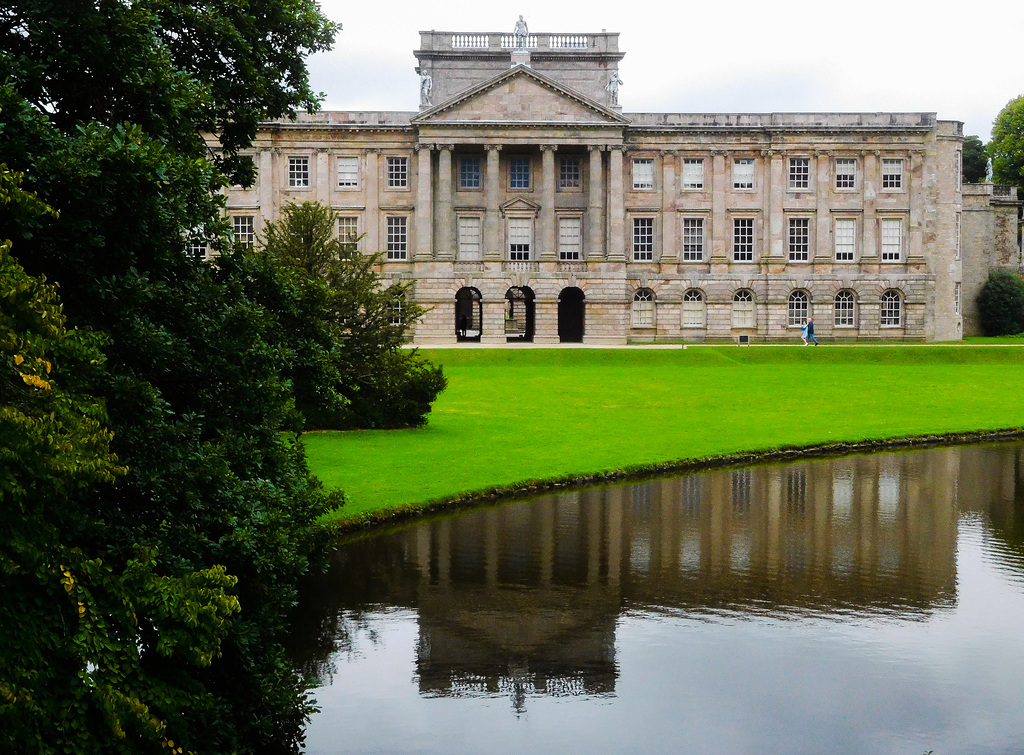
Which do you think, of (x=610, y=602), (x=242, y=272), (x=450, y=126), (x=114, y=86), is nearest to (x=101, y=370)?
(x=114, y=86)

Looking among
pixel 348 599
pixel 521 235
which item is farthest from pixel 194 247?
pixel 521 235

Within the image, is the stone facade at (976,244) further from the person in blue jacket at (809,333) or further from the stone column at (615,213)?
the stone column at (615,213)

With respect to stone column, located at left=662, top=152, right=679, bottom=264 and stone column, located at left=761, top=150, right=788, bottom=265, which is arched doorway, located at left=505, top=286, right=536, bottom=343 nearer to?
stone column, located at left=662, top=152, right=679, bottom=264

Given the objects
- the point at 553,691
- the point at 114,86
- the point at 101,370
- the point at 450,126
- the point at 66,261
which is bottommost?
the point at 553,691

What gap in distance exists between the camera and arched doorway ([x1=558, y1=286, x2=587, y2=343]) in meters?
65.9

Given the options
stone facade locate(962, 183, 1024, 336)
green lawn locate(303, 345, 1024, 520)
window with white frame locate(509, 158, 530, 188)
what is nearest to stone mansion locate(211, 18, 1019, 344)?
window with white frame locate(509, 158, 530, 188)

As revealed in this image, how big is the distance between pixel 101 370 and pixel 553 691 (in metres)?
5.54

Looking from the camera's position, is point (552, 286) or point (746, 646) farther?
point (552, 286)

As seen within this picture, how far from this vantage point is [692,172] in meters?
65.4

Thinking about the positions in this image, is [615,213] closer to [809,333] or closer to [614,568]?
[809,333]

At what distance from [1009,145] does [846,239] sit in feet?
91.7

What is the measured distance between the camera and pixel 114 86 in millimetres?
8555

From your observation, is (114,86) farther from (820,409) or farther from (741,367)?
(741,367)

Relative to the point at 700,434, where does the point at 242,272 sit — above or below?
above
